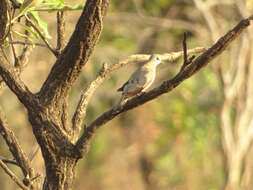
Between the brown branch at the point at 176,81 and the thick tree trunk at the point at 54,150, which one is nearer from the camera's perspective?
the brown branch at the point at 176,81

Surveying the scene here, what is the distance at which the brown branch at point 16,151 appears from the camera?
7.09ft

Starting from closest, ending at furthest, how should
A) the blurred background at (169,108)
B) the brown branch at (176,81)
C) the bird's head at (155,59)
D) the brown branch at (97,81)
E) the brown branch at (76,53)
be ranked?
the brown branch at (176,81)
the brown branch at (76,53)
the brown branch at (97,81)
the bird's head at (155,59)
the blurred background at (169,108)

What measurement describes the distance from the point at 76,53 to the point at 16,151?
26 cm

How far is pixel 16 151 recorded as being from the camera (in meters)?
2.18

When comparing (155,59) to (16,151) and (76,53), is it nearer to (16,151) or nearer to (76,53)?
(76,53)

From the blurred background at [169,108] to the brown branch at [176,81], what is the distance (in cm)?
372

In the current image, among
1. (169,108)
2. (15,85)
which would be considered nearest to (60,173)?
(15,85)

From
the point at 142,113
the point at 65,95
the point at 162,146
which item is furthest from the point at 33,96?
the point at 142,113

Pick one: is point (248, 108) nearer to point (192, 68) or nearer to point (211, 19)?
point (211, 19)

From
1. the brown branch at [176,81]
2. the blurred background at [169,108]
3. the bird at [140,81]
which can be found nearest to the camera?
the brown branch at [176,81]

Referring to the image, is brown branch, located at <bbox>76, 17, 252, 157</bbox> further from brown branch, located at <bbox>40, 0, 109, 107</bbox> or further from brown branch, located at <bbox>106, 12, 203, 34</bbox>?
brown branch, located at <bbox>106, 12, 203, 34</bbox>

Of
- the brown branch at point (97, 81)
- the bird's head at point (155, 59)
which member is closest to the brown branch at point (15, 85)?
the brown branch at point (97, 81)

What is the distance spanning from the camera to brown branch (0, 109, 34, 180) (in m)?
2.16

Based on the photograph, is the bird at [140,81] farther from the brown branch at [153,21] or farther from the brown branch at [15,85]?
the brown branch at [153,21]
